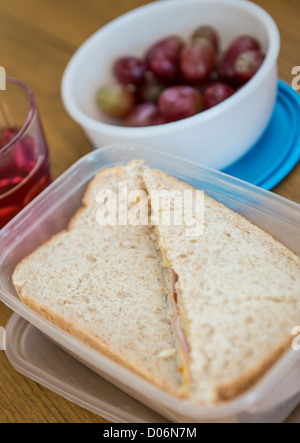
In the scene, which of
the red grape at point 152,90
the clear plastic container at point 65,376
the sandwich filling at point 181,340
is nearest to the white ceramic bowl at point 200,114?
the red grape at point 152,90

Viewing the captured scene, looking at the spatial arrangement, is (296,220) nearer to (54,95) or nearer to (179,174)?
(179,174)

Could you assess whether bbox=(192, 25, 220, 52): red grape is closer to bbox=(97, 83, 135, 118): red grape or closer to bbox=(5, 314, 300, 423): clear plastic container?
bbox=(97, 83, 135, 118): red grape

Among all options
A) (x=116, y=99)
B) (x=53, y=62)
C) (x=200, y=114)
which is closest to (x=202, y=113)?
(x=200, y=114)

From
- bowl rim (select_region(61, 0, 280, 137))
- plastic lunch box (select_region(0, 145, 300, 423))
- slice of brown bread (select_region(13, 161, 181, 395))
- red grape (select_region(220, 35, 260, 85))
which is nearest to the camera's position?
plastic lunch box (select_region(0, 145, 300, 423))

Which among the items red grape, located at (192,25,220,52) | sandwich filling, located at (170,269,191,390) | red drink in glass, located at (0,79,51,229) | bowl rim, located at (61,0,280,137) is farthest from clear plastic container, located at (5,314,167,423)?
red grape, located at (192,25,220,52)

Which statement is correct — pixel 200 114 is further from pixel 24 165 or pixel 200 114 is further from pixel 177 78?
pixel 24 165

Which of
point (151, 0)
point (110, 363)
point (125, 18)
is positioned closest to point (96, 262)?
point (110, 363)
